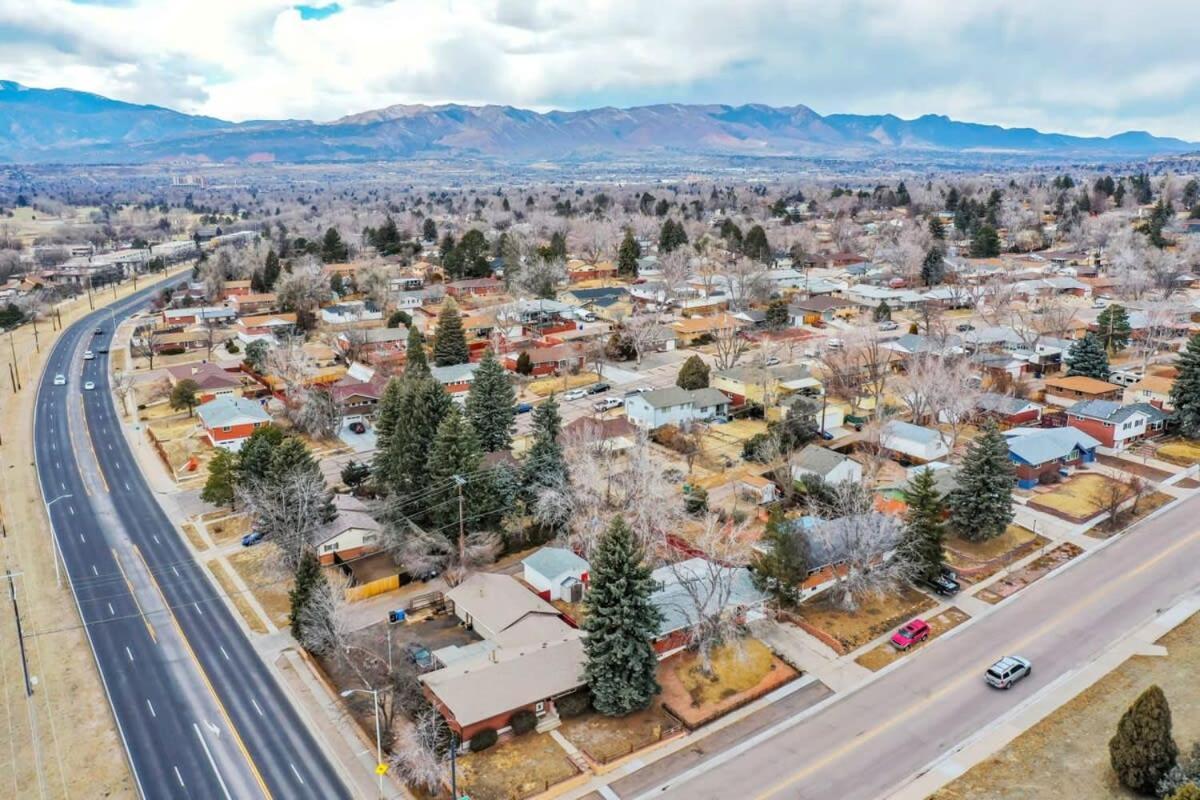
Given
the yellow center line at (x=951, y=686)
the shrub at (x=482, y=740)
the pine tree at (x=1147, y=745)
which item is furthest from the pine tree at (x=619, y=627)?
the pine tree at (x=1147, y=745)

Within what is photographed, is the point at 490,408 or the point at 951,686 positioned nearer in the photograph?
the point at 951,686

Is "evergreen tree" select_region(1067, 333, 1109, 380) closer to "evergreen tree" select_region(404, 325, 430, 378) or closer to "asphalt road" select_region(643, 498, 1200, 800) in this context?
"asphalt road" select_region(643, 498, 1200, 800)

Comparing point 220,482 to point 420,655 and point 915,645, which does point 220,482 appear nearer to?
point 420,655

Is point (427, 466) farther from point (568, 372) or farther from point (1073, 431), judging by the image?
point (1073, 431)

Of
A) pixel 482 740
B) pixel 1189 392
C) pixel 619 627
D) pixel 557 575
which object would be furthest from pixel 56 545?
pixel 1189 392

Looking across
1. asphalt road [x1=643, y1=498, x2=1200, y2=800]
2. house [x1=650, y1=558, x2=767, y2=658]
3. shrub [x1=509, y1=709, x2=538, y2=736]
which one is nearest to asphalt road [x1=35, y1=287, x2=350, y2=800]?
shrub [x1=509, y1=709, x2=538, y2=736]

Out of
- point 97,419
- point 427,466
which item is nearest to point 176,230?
point 97,419

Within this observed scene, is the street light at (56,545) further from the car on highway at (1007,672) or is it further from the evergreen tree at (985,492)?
the evergreen tree at (985,492)
